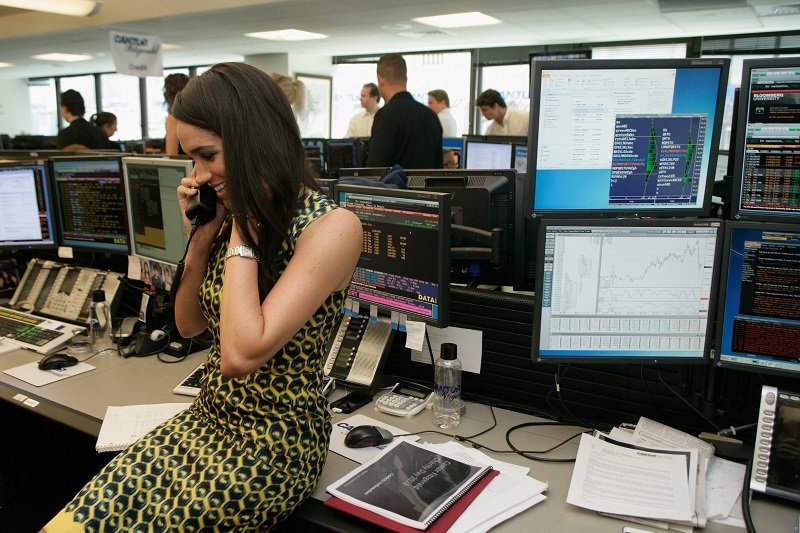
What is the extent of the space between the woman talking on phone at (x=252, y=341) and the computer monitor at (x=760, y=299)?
810 millimetres

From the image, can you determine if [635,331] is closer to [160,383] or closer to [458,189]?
[458,189]

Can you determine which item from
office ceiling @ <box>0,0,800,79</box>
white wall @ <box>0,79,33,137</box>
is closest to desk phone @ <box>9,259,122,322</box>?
office ceiling @ <box>0,0,800,79</box>

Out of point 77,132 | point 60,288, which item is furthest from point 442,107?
point 60,288

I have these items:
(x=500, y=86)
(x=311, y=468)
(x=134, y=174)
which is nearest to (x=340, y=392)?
(x=311, y=468)

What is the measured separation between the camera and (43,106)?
15.2 m

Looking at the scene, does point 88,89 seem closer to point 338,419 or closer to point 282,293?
point 338,419

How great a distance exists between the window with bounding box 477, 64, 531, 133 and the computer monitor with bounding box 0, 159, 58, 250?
7565mm

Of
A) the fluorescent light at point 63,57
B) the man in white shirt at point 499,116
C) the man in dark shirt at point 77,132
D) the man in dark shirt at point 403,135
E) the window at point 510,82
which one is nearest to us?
the man in dark shirt at point 403,135

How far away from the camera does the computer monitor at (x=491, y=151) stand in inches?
184

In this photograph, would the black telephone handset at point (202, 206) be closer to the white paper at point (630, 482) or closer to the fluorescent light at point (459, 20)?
the white paper at point (630, 482)

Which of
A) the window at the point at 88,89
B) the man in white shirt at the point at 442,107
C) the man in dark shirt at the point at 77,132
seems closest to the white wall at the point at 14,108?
the window at the point at 88,89

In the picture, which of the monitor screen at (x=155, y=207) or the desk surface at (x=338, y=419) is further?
the monitor screen at (x=155, y=207)

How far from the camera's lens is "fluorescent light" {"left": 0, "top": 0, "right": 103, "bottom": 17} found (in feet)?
22.5

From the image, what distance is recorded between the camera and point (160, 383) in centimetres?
184
